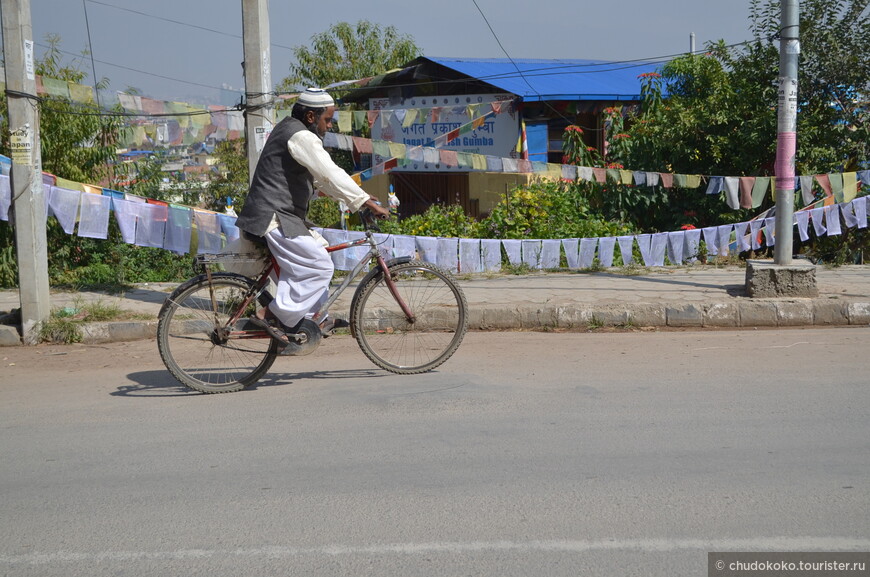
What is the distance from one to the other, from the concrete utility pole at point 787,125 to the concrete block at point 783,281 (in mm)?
155

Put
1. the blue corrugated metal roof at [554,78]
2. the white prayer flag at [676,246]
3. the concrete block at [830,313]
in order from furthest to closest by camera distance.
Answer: the blue corrugated metal roof at [554,78] → the white prayer flag at [676,246] → the concrete block at [830,313]

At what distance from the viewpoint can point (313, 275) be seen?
18.1 ft

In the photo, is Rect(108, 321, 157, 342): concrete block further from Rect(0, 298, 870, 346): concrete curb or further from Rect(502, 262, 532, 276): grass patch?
Rect(502, 262, 532, 276): grass patch

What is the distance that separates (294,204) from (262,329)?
33.1 inches

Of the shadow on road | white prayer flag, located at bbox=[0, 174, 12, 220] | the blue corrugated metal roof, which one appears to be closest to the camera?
the shadow on road

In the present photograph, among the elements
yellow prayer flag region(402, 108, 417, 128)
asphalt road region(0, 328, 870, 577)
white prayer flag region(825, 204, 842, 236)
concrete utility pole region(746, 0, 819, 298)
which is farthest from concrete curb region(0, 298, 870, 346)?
yellow prayer flag region(402, 108, 417, 128)

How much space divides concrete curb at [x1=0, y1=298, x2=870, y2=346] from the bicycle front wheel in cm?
178

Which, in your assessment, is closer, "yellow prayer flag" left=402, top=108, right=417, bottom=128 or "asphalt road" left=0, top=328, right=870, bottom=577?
"asphalt road" left=0, top=328, right=870, bottom=577

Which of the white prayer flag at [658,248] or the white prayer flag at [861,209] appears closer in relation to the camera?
the white prayer flag at [658,248]

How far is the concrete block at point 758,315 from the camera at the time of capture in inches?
317

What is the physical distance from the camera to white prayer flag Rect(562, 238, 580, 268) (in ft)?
35.9

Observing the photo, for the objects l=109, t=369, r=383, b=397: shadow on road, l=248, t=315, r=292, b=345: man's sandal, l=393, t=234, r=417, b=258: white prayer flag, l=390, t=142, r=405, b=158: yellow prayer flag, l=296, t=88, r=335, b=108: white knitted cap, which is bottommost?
l=109, t=369, r=383, b=397: shadow on road

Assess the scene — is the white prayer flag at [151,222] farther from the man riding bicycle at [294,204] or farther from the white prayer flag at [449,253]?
the man riding bicycle at [294,204]

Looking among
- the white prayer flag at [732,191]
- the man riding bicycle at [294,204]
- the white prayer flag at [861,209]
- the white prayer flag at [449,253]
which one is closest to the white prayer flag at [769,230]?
the white prayer flag at [732,191]
